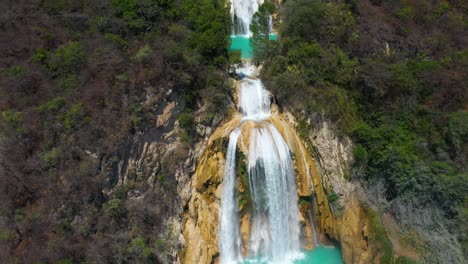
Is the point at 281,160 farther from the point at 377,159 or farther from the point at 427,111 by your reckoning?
the point at 427,111

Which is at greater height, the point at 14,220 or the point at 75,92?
the point at 75,92

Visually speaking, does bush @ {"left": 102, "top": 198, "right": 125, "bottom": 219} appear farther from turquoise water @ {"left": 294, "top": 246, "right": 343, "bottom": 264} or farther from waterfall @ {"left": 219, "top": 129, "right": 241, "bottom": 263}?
turquoise water @ {"left": 294, "top": 246, "right": 343, "bottom": 264}

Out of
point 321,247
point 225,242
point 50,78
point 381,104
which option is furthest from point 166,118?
point 381,104

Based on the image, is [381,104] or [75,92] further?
[381,104]

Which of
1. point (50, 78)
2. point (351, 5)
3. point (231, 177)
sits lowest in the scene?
point (231, 177)

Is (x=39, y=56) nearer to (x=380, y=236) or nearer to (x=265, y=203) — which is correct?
(x=265, y=203)

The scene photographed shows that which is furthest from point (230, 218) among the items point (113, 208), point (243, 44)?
point (243, 44)
